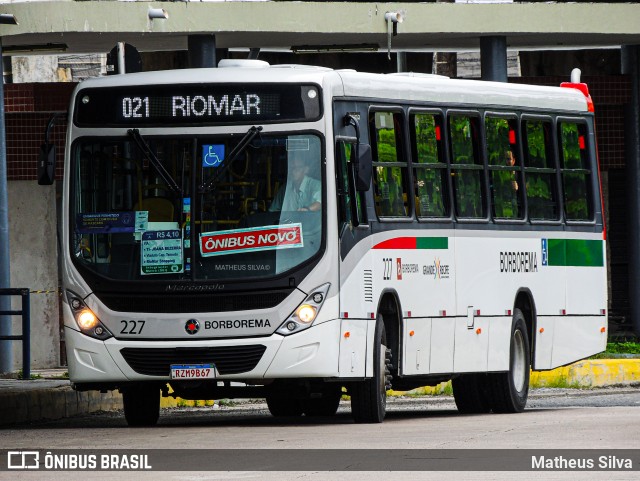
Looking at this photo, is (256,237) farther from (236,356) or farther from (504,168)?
(504,168)

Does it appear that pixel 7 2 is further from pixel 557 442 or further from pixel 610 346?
pixel 557 442

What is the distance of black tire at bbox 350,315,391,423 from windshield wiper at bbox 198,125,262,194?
A: 6.46 ft

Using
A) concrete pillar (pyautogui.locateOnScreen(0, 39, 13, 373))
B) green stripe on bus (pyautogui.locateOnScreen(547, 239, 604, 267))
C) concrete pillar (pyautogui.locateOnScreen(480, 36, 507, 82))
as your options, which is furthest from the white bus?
concrete pillar (pyautogui.locateOnScreen(480, 36, 507, 82))

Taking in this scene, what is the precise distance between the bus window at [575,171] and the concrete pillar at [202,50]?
19.4ft

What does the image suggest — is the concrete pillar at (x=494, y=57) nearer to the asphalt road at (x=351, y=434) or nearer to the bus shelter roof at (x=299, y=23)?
the bus shelter roof at (x=299, y=23)

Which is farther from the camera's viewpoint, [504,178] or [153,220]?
[504,178]

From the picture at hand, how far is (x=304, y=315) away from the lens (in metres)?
16.3

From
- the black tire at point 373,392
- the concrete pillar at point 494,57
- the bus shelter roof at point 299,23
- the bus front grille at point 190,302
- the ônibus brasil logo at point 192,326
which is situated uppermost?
the bus shelter roof at point 299,23

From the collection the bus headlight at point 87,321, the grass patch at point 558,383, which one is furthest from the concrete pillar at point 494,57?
the bus headlight at point 87,321

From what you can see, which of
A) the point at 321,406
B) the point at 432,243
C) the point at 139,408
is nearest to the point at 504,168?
the point at 432,243

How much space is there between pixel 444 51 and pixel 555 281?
9.44m

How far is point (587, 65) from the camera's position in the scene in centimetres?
3078

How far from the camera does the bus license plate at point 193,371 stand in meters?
16.3

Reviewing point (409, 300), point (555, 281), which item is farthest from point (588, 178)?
point (409, 300)
